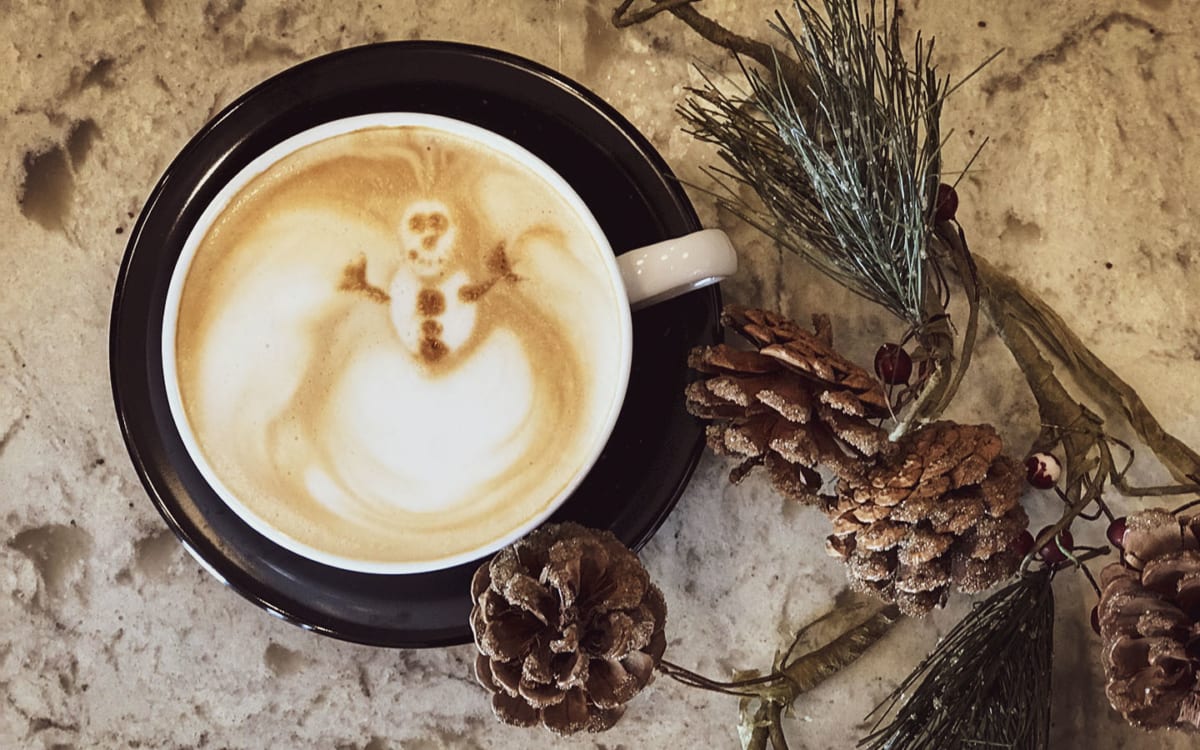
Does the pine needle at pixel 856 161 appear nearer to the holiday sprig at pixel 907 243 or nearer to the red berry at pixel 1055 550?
the holiday sprig at pixel 907 243

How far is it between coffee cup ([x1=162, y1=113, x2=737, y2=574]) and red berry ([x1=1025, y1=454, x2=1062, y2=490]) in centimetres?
27

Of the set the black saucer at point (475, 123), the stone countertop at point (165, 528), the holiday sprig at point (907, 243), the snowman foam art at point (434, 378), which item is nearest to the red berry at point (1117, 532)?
the holiday sprig at point (907, 243)

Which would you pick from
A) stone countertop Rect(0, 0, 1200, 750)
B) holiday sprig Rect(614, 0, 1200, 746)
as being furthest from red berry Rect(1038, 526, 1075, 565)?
stone countertop Rect(0, 0, 1200, 750)

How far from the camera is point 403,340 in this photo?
64 centimetres

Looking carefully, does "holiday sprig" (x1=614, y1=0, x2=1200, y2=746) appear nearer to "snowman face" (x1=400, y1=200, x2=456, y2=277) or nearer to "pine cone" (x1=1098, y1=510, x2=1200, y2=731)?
"pine cone" (x1=1098, y1=510, x2=1200, y2=731)

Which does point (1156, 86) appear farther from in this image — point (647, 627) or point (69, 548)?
point (69, 548)

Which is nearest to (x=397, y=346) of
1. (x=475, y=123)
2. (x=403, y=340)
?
(x=403, y=340)

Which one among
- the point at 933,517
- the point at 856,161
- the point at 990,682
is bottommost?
the point at 990,682

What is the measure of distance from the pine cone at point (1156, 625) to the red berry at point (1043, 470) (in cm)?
12

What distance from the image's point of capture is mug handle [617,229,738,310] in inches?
25.0

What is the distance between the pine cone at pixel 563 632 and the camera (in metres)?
0.58

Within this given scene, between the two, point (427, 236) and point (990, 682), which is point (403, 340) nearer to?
point (427, 236)

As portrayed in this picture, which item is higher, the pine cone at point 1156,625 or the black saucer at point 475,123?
the black saucer at point 475,123

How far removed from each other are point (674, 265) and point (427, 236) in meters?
0.17
